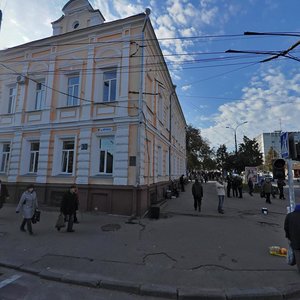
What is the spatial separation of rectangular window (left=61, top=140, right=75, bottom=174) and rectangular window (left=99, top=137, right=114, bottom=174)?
1.92m

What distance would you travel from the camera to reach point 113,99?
12.9m

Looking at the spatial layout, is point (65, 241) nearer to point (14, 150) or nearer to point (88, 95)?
point (88, 95)

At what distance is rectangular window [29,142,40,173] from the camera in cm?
1426

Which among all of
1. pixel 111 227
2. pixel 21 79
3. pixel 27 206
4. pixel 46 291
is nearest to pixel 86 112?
pixel 21 79

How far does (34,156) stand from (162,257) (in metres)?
11.3

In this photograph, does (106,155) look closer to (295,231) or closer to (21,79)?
(21,79)

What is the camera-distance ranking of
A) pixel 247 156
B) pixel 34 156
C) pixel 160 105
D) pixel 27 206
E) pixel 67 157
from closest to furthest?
pixel 27 206 → pixel 67 157 → pixel 34 156 → pixel 160 105 → pixel 247 156

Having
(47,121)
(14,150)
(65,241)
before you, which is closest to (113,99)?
(47,121)

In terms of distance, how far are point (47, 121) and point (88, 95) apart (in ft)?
9.77

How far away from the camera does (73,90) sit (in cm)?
1403

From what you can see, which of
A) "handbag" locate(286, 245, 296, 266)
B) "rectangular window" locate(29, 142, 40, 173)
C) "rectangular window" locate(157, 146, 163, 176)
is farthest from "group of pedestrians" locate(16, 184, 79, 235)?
"rectangular window" locate(157, 146, 163, 176)

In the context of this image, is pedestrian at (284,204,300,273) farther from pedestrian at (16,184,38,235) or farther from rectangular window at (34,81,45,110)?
rectangular window at (34,81,45,110)

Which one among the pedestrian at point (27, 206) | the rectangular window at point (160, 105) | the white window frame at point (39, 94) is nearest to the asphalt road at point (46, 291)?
the pedestrian at point (27, 206)

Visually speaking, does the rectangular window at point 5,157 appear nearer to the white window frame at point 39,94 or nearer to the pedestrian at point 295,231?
the white window frame at point 39,94
